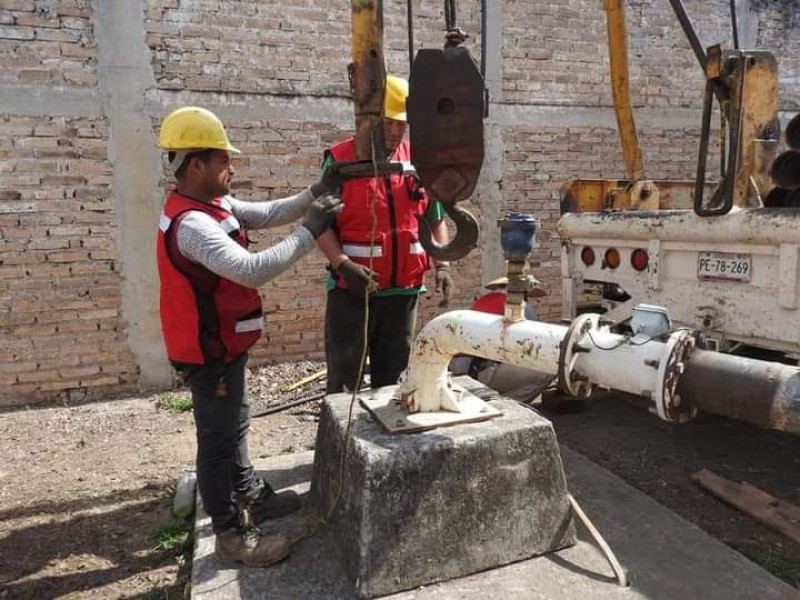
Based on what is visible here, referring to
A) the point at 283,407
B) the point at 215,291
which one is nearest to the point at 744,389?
the point at 215,291

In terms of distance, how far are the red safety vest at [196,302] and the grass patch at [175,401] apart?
9.49 feet

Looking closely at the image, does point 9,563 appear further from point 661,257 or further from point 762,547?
point 661,257

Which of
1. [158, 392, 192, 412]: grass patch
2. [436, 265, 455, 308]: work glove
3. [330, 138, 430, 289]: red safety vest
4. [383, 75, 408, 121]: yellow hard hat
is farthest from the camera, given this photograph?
[158, 392, 192, 412]: grass patch

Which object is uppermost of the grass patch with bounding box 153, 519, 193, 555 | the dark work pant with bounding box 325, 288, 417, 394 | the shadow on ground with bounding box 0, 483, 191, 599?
the dark work pant with bounding box 325, 288, 417, 394

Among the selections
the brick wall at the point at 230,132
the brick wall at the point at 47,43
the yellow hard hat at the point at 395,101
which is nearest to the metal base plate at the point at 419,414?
the yellow hard hat at the point at 395,101

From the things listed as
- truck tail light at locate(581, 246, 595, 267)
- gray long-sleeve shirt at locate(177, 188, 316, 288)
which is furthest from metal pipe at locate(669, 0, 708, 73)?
gray long-sleeve shirt at locate(177, 188, 316, 288)

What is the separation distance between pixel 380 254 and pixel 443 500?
4.15 ft

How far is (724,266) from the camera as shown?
3.49m

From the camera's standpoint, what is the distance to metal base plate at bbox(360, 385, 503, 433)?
8.04 feet

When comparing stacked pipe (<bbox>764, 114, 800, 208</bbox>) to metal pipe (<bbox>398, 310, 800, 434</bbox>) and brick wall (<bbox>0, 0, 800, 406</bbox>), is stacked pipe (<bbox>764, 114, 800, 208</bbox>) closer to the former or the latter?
metal pipe (<bbox>398, 310, 800, 434</bbox>)

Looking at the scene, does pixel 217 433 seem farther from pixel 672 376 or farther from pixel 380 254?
pixel 672 376

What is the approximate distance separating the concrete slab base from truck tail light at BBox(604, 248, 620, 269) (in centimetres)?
189

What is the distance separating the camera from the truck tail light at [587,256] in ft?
14.9

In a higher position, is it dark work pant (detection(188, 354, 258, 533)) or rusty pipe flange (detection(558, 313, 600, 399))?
rusty pipe flange (detection(558, 313, 600, 399))
